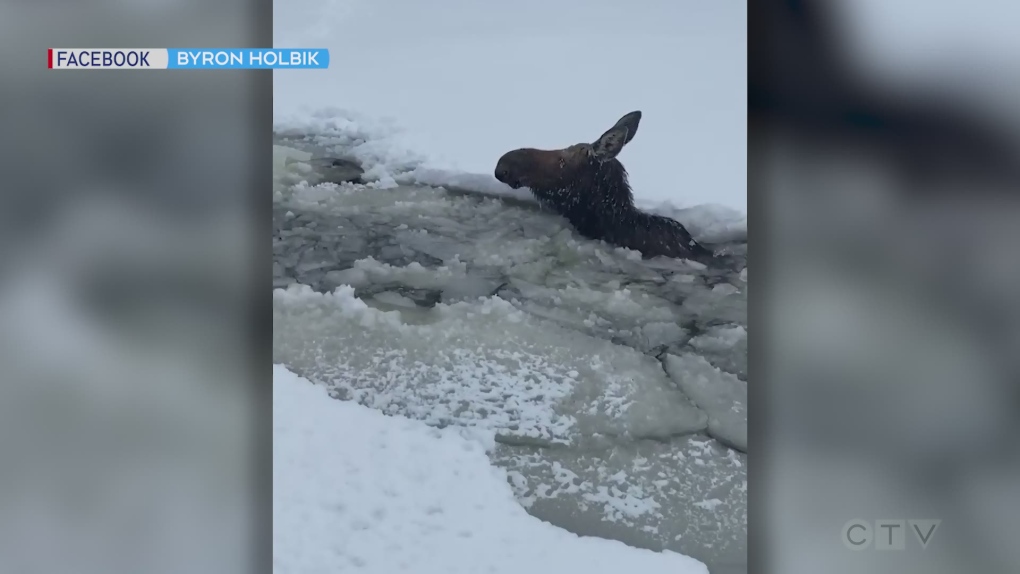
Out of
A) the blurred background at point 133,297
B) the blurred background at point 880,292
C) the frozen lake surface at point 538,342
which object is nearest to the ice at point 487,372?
the frozen lake surface at point 538,342

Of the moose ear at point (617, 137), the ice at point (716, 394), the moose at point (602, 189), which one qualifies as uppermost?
the moose ear at point (617, 137)

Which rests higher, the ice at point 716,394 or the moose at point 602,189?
the moose at point 602,189

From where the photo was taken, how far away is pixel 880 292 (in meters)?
1.60

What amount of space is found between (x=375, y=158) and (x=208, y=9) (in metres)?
0.49

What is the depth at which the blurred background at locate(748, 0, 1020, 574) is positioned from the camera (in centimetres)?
160

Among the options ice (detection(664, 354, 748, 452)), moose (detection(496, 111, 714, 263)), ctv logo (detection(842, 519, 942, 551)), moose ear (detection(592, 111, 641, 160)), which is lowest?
ctv logo (detection(842, 519, 942, 551))

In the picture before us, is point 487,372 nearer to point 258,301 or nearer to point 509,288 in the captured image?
point 509,288

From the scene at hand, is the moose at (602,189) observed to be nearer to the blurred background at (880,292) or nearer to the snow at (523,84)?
the snow at (523,84)

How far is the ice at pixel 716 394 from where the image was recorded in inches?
61.8

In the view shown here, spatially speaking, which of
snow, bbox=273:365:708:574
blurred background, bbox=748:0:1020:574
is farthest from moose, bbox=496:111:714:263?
snow, bbox=273:365:708:574

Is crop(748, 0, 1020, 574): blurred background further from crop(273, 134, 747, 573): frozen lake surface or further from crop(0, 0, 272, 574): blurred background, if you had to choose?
crop(0, 0, 272, 574): blurred background

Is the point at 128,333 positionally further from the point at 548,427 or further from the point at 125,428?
the point at 548,427

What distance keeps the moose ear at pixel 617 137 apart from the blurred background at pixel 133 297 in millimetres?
721

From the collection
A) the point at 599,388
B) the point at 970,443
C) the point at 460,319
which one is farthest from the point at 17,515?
the point at 970,443
